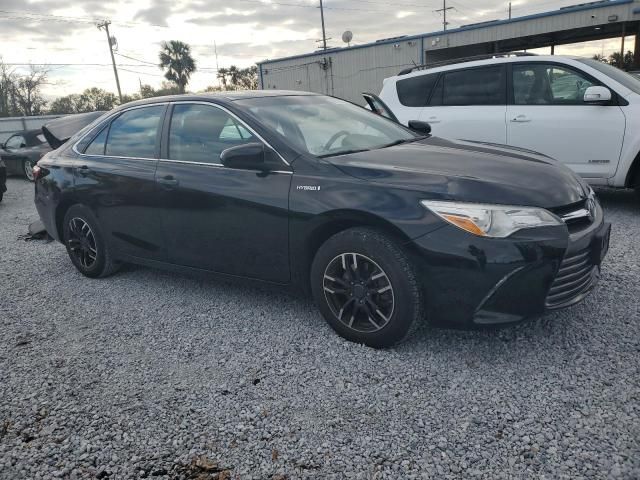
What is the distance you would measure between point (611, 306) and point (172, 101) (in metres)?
3.49

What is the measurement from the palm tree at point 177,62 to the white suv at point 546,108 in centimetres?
4741

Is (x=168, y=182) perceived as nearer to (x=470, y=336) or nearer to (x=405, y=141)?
(x=405, y=141)

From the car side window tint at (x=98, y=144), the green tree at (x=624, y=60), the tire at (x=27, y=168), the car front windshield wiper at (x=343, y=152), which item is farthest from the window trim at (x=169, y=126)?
the green tree at (x=624, y=60)

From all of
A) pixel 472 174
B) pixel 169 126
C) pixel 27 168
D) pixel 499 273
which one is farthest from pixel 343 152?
pixel 27 168

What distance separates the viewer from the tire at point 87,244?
4.55m

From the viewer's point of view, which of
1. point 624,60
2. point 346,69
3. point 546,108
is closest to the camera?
point 546,108

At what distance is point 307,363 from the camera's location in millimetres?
3023

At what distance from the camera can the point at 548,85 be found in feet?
19.7

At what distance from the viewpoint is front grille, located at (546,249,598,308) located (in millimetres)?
2693

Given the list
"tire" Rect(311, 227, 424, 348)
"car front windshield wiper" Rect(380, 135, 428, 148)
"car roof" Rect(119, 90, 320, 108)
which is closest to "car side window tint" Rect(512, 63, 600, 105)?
"car front windshield wiper" Rect(380, 135, 428, 148)

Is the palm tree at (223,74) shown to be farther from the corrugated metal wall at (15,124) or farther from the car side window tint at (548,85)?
the car side window tint at (548,85)

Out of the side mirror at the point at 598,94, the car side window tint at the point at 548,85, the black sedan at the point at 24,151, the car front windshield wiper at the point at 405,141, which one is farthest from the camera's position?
the black sedan at the point at 24,151

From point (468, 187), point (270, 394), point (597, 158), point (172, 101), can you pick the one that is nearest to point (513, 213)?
point (468, 187)

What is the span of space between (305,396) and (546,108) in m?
4.88
